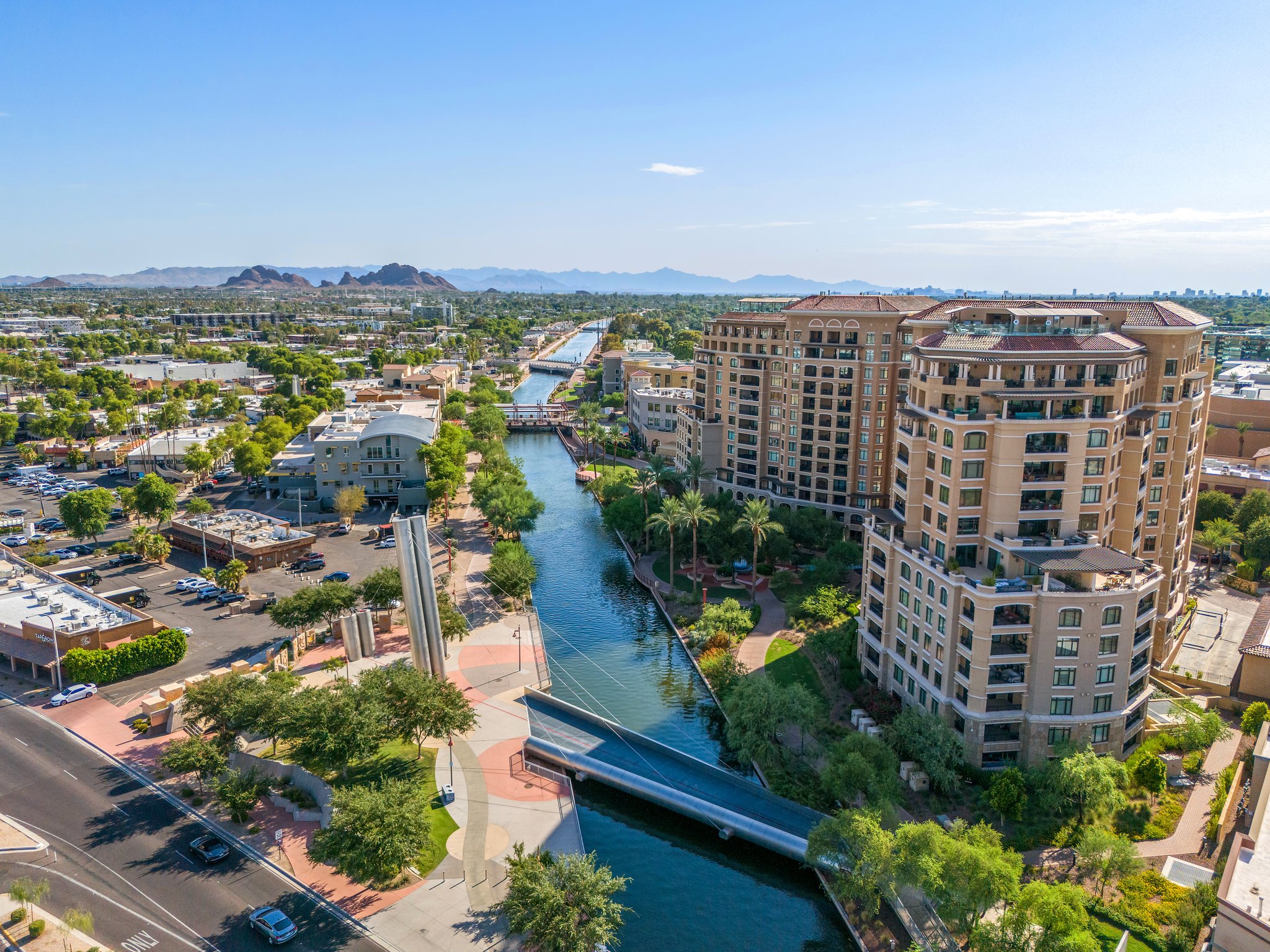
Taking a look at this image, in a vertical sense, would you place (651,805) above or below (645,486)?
below

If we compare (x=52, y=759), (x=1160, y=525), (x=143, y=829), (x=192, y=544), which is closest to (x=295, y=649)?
(x=52, y=759)

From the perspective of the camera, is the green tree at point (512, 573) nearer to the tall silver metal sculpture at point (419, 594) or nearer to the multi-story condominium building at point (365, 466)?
the tall silver metal sculpture at point (419, 594)

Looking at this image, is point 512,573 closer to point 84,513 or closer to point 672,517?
point 672,517

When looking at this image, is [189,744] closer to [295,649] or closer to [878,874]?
[295,649]

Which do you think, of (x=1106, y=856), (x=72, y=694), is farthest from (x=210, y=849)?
(x=1106, y=856)

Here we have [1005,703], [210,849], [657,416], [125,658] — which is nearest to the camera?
[210,849]

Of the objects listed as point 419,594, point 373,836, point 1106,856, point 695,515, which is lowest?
point 1106,856
